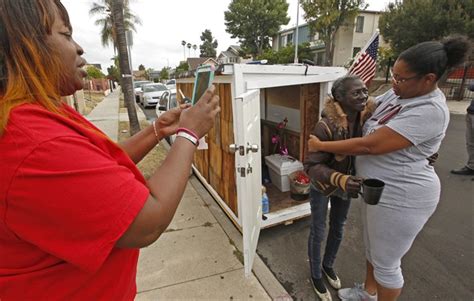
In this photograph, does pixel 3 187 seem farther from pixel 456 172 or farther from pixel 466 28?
pixel 466 28

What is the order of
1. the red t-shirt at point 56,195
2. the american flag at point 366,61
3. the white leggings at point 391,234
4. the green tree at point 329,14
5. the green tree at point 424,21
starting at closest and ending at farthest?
1. the red t-shirt at point 56,195
2. the white leggings at point 391,234
3. the american flag at point 366,61
4. the green tree at point 424,21
5. the green tree at point 329,14

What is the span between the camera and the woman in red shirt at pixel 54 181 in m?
0.63

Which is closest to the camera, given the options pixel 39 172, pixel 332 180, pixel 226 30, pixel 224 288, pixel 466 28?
pixel 39 172

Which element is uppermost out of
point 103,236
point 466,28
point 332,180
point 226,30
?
point 226,30

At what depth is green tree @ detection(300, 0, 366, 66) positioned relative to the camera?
901 inches

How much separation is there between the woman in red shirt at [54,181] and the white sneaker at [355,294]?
2344 mm

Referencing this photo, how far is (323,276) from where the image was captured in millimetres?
2748

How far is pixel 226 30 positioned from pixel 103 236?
41.8 m

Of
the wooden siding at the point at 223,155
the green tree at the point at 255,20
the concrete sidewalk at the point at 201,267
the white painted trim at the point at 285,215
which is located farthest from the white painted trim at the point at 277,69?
the green tree at the point at 255,20

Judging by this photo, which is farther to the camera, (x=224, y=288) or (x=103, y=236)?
(x=224, y=288)

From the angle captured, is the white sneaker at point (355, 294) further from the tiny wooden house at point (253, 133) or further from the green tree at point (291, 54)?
the green tree at point (291, 54)

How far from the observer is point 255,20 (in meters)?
35.7

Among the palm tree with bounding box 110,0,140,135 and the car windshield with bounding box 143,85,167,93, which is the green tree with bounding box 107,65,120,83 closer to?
the car windshield with bounding box 143,85,167,93

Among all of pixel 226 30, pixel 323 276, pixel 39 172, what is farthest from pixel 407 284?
pixel 226 30
